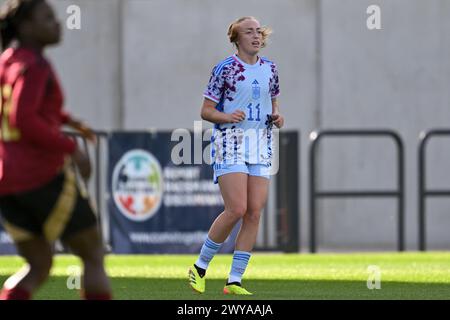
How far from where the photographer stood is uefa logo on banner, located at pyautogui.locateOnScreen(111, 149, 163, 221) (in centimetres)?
1549

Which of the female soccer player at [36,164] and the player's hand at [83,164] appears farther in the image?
the player's hand at [83,164]

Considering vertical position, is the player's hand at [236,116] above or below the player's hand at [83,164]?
above

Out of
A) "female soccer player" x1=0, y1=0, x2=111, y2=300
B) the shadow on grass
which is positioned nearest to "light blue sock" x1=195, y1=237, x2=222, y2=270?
the shadow on grass

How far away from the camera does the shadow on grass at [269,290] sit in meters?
9.23

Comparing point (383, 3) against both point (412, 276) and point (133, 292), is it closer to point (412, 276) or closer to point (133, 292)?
point (412, 276)

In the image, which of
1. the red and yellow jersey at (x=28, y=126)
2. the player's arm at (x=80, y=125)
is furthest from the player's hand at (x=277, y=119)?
the red and yellow jersey at (x=28, y=126)

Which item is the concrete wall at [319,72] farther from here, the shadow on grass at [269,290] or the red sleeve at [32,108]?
the red sleeve at [32,108]

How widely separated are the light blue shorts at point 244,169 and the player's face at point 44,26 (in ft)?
10.9

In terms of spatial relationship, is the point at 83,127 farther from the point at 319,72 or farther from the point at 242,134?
the point at 319,72

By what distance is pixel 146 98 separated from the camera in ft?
66.3

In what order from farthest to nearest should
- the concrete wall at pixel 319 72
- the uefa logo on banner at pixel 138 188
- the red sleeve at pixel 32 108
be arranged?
the concrete wall at pixel 319 72, the uefa logo on banner at pixel 138 188, the red sleeve at pixel 32 108

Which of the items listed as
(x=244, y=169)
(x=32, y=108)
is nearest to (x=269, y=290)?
(x=244, y=169)

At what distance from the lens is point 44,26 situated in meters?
6.02
